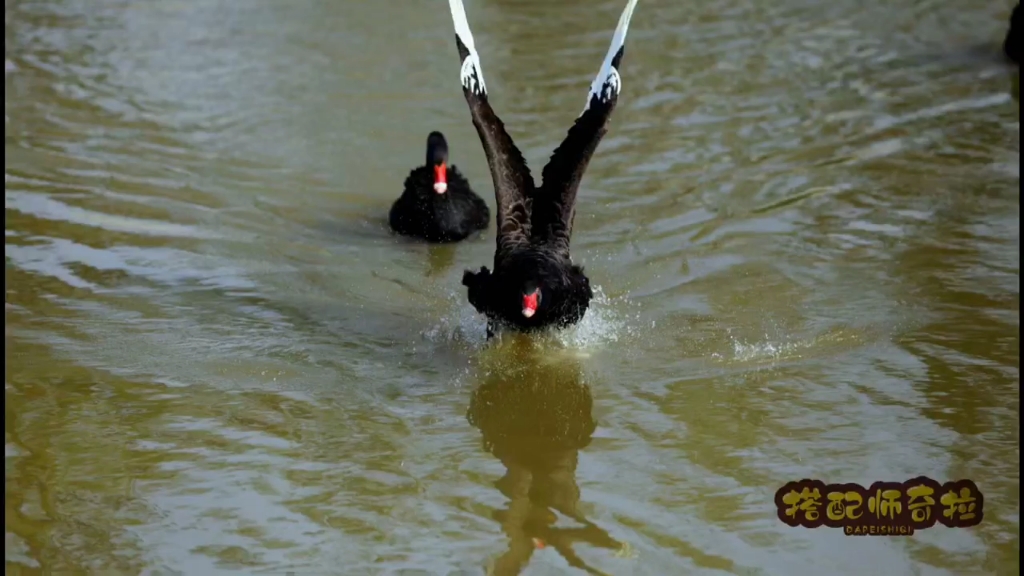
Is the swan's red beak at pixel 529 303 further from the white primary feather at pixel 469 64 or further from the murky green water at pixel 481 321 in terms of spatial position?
the white primary feather at pixel 469 64

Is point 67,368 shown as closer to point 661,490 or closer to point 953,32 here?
point 661,490

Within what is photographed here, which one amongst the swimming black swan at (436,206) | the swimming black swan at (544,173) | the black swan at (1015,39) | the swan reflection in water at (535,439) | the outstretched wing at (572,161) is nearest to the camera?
the swan reflection in water at (535,439)

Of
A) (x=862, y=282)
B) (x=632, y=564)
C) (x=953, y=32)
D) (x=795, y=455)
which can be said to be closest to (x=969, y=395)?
(x=795, y=455)

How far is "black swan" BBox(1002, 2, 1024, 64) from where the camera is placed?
409 inches

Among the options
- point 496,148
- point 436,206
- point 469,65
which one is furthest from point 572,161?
point 436,206

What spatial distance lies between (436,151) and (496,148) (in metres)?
1.32

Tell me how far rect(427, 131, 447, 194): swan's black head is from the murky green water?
0.38 m

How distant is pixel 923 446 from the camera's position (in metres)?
4.82

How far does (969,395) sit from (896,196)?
2.79m

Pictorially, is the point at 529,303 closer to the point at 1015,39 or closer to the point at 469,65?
the point at 469,65

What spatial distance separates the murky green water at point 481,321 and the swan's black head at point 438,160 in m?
0.38

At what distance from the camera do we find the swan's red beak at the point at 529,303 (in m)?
5.27

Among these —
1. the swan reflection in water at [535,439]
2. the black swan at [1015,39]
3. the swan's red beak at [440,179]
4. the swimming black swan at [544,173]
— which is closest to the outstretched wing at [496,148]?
the swimming black swan at [544,173]

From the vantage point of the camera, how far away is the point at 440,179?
735 cm
